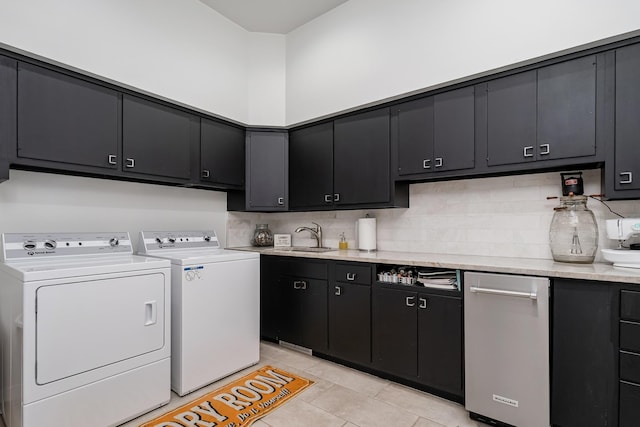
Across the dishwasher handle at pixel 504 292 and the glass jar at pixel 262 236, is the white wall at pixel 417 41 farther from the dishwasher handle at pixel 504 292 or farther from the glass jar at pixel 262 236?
the dishwasher handle at pixel 504 292

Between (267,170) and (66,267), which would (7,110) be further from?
(267,170)

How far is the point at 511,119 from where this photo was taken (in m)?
2.22

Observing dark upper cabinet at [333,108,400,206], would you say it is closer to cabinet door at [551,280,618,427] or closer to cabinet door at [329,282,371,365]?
cabinet door at [329,282,371,365]

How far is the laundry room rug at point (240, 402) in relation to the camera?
1969 mm

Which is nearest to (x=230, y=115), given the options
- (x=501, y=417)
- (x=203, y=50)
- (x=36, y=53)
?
(x=203, y=50)

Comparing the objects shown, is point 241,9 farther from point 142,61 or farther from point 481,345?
point 481,345

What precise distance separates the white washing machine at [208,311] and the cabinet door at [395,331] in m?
1.03

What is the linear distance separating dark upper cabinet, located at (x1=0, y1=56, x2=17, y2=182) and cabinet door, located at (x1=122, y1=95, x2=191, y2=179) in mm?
625

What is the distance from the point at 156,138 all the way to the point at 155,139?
Result: 0.01 metres

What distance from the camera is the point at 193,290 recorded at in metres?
2.31

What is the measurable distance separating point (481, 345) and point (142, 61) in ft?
10.4

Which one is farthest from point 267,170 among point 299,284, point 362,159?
point 299,284

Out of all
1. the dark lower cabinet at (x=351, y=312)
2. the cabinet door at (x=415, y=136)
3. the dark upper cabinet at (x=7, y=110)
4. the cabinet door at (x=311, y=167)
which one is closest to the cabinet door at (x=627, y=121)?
the cabinet door at (x=415, y=136)

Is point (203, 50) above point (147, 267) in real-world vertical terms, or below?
above
